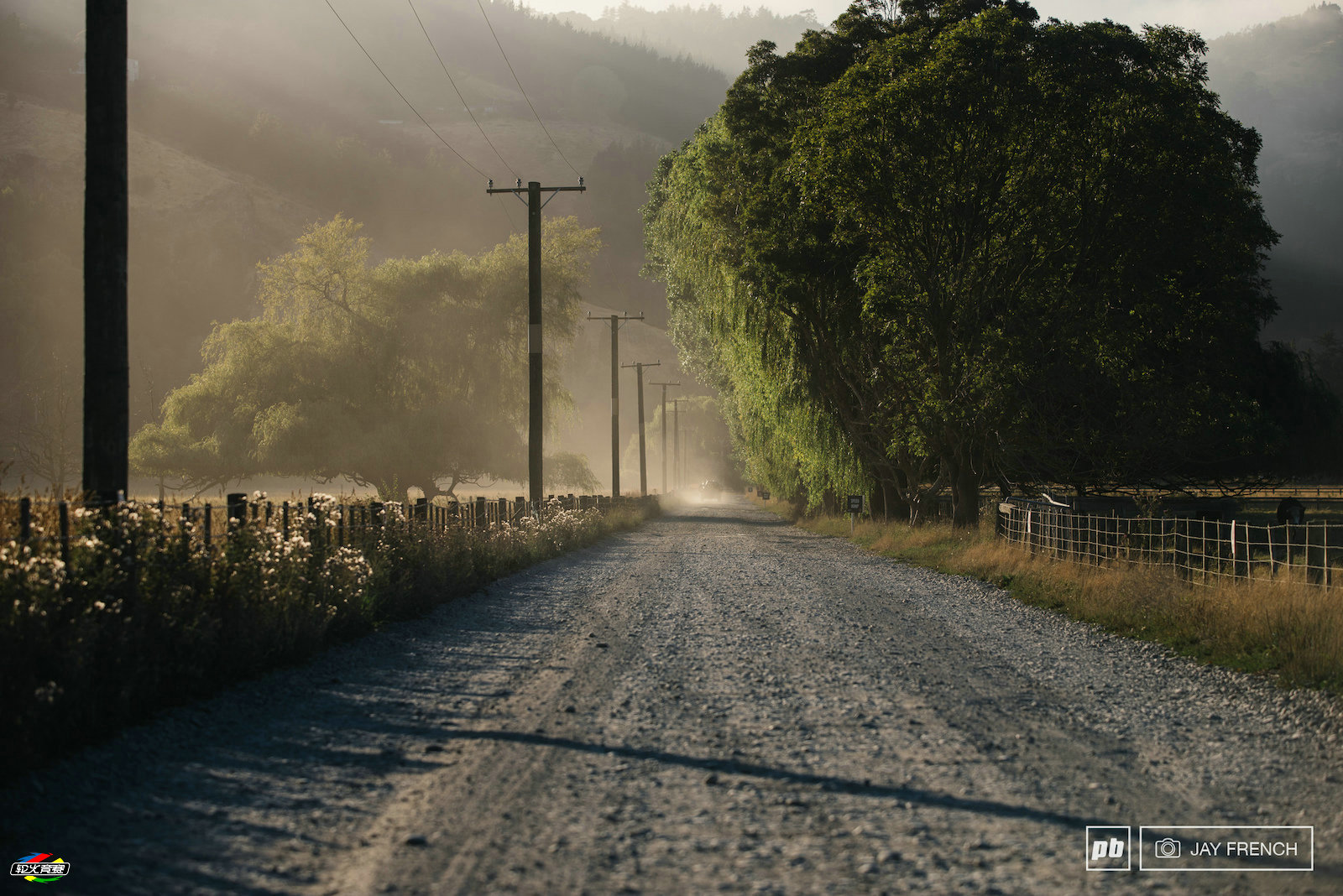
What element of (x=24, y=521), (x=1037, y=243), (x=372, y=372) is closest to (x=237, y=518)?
(x=24, y=521)

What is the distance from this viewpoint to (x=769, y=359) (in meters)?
27.2

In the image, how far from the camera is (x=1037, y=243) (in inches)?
809

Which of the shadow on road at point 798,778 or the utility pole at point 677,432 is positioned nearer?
the shadow on road at point 798,778

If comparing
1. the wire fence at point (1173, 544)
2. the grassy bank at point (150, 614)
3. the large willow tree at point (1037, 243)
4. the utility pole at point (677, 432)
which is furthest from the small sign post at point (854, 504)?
the utility pole at point (677, 432)

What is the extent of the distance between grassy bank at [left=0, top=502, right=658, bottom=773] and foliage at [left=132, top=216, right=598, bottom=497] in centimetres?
3675

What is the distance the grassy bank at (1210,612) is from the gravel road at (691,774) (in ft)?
1.37

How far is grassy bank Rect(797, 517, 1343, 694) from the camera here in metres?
7.42

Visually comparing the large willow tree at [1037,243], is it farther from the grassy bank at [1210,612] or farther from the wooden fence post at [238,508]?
the wooden fence post at [238,508]

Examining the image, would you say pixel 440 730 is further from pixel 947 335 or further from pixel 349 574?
pixel 947 335

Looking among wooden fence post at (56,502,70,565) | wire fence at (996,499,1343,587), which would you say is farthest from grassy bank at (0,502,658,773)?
wire fence at (996,499,1343,587)

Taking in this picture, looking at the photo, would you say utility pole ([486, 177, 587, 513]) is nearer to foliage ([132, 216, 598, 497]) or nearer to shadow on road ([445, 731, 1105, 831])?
shadow on road ([445, 731, 1105, 831])

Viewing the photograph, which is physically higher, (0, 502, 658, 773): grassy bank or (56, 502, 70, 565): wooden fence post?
(56, 502, 70, 565): wooden fence post

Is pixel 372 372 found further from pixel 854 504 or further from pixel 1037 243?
pixel 1037 243

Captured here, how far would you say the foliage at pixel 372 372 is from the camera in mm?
45500
